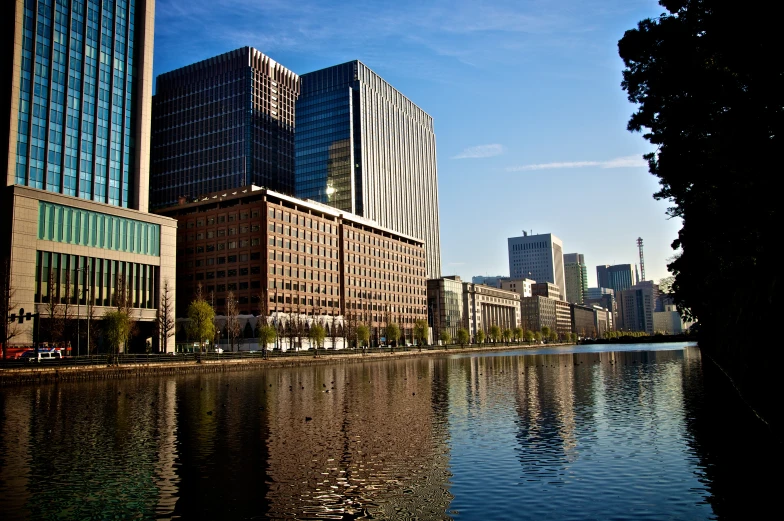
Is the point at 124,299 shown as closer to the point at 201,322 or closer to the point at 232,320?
the point at 201,322

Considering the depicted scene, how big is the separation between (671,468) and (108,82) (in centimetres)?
12963

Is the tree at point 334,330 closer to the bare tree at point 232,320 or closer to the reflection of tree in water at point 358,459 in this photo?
the bare tree at point 232,320

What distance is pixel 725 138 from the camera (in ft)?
81.6

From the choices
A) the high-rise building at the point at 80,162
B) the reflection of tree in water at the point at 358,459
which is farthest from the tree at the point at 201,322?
the reflection of tree in water at the point at 358,459

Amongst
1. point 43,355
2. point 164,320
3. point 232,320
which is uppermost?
point 232,320

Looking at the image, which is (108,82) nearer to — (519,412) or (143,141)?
(143,141)

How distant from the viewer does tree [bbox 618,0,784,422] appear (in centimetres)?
2288

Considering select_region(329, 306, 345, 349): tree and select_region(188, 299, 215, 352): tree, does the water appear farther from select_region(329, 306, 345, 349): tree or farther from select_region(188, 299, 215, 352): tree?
select_region(329, 306, 345, 349): tree

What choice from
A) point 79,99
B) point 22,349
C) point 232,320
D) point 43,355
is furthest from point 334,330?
point 43,355

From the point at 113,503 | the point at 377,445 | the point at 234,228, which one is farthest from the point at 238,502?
the point at 234,228

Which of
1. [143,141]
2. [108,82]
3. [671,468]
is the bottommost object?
[671,468]

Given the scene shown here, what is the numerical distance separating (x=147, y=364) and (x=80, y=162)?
60.2 m

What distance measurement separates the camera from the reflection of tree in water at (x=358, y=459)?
16266mm

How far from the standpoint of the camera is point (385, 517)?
15141 millimetres
